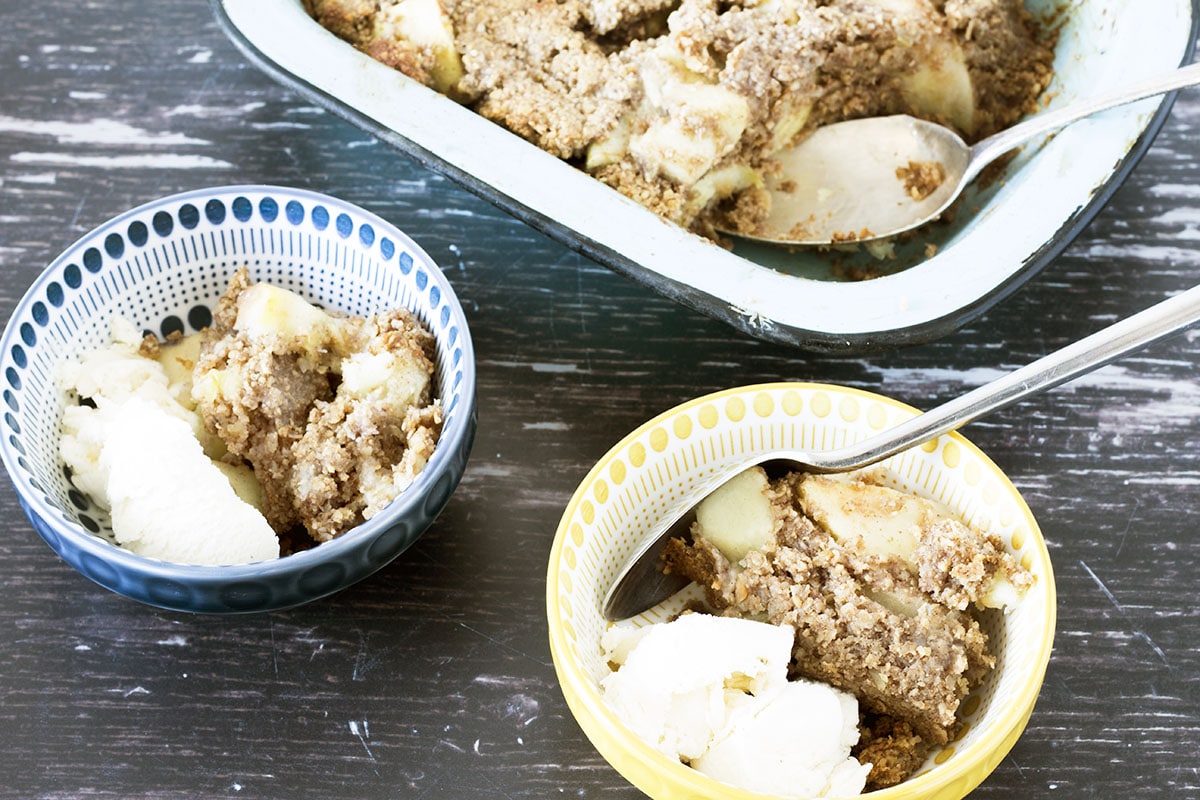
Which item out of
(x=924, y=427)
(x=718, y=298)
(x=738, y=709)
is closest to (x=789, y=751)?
(x=738, y=709)

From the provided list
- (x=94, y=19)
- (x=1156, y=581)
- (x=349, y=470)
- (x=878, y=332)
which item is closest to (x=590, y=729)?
(x=349, y=470)

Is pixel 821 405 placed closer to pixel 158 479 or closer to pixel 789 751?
pixel 789 751

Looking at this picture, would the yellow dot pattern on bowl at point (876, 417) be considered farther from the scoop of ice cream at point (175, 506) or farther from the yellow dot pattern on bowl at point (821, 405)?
the scoop of ice cream at point (175, 506)

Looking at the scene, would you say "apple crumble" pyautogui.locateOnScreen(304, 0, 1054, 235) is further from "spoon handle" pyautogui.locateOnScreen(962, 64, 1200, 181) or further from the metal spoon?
"spoon handle" pyautogui.locateOnScreen(962, 64, 1200, 181)

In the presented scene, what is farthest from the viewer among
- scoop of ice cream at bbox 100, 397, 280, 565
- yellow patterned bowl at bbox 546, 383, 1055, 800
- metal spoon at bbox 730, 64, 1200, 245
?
metal spoon at bbox 730, 64, 1200, 245

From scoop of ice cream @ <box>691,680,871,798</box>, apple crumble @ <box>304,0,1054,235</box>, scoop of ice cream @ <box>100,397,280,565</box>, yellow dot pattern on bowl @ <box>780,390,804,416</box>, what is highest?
apple crumble @ <box>304,0,1054,235</box>

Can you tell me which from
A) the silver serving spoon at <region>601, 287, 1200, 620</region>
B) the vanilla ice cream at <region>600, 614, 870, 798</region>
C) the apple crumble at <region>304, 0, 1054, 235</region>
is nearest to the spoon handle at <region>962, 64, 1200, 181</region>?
the apple crumble at <region>304, 0, 1054, 235</region>

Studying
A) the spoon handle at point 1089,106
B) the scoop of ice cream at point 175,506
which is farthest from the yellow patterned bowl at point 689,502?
the spoon handle at point 1089,106

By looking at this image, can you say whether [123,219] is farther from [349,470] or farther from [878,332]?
[878,332]
